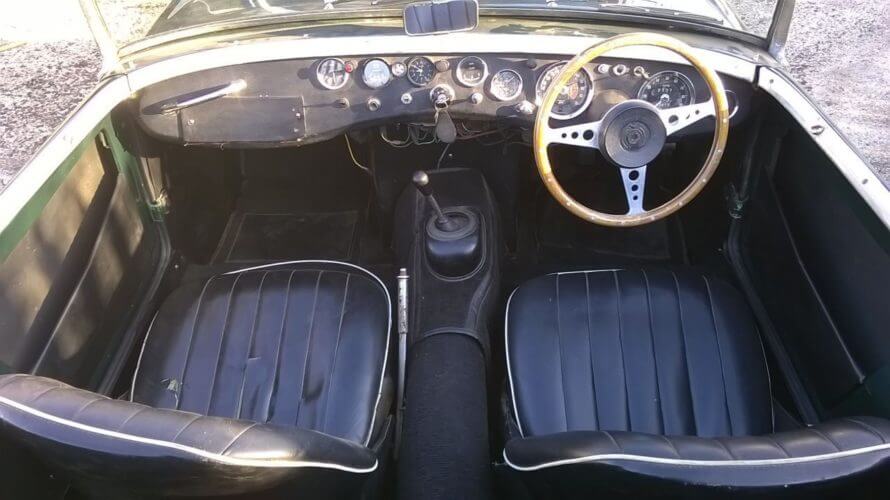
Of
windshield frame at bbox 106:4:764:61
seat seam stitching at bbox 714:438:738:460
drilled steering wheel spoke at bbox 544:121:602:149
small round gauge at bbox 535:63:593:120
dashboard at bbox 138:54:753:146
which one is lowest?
seat seam stitching at bbox 714:438:738:460

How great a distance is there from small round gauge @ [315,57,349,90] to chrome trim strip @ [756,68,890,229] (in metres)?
1.16

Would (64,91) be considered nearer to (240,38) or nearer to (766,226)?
(240,38)

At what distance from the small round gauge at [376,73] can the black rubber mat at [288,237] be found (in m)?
0.96

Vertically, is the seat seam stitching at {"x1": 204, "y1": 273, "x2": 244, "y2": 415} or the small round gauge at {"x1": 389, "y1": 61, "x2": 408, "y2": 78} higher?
the small round gauge at {"x1": 389, "y1": 61, "x2": 408, "y2": 78}

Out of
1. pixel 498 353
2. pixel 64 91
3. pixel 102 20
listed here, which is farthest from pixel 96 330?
pixel 64 91

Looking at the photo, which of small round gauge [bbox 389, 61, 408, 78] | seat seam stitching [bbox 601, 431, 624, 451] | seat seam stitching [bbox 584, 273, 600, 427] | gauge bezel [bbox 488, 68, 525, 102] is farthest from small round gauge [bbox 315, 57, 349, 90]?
seat seam stitching [bbox 601, 431, 624, 451]

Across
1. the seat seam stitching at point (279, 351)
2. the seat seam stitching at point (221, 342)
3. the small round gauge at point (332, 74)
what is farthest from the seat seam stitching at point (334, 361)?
the small round gauge at point (332, 74)

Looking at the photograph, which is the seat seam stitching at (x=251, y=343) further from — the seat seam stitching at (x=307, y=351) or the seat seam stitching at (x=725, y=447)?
the seat seam stitching at (x=725, y=447)

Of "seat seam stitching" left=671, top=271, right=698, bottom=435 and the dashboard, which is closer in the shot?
"seat seam stitching" left=671, top=271, right=698, bottom=435

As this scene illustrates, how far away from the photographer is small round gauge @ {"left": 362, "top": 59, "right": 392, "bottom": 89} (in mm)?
1973

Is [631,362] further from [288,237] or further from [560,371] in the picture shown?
[288,237]

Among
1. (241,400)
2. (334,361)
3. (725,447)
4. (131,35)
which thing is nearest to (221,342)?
(241,400)

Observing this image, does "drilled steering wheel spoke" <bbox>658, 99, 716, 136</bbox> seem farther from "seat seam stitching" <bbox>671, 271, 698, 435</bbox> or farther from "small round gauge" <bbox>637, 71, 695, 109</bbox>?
"seat seam stitching" <bbox>671, 271, 698, 435</bbox>

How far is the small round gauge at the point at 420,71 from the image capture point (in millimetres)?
1961
